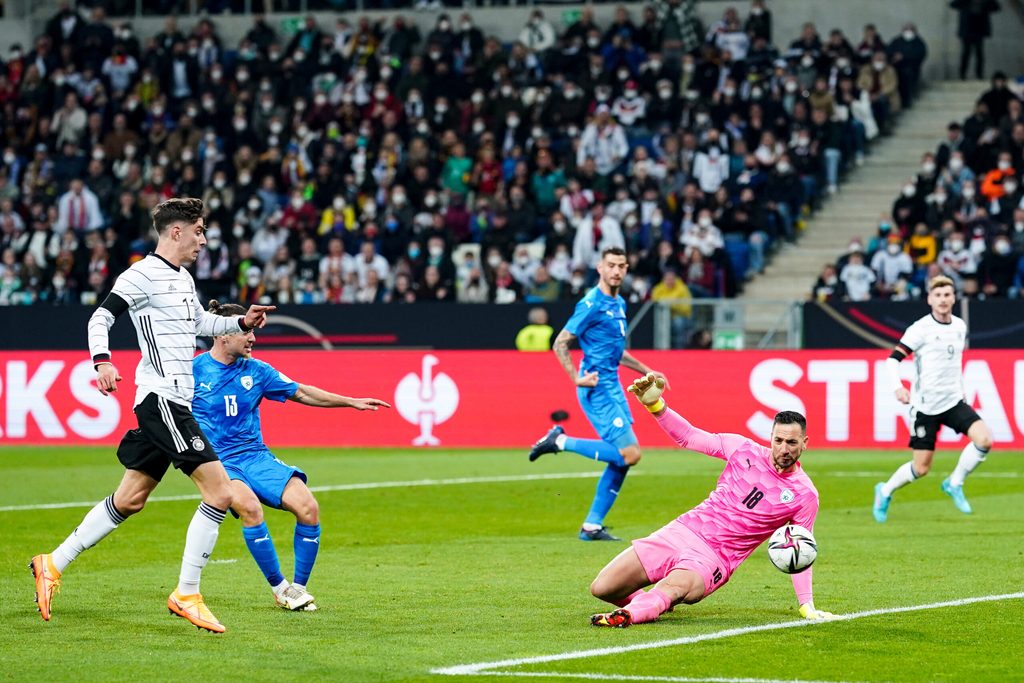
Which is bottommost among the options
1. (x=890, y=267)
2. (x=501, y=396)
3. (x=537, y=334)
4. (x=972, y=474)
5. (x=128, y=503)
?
(x=501, y=396)

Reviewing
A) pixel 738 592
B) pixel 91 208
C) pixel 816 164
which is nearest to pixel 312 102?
pixel 91 208

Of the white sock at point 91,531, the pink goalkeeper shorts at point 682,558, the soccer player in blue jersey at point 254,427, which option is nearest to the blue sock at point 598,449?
the soccer player in blue jersey at point 254,427

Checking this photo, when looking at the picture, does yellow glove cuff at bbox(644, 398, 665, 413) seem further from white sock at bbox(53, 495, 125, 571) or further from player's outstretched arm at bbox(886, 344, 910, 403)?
player's outstretched arm at bbox(886, 344, 910, 403)

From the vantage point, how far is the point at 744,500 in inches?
377

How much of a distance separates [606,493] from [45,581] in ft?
18.8

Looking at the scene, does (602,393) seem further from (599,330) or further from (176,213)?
(176,213)

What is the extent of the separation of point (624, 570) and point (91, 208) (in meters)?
26.0

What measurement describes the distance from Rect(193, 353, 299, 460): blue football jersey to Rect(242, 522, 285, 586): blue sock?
900 millimetres

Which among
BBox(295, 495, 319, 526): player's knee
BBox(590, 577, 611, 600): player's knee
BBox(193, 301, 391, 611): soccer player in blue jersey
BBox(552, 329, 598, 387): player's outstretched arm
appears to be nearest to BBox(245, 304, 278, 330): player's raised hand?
BBox(193, 301, 391, 611): soccer player in blue jersey

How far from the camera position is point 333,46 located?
37.1m

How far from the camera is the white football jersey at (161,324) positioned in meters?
9.30

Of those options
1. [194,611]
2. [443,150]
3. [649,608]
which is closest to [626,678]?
[649,608]

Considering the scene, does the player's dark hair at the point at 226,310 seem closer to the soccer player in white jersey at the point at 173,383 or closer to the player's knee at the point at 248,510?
the soccer player in white jersey at the point at 173,383

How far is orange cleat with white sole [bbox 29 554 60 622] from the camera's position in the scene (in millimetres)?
9664
